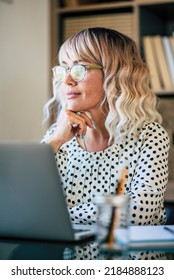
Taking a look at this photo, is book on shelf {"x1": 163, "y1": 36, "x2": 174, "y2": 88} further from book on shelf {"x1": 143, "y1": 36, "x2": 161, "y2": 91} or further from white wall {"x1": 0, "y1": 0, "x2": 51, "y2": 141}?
white wall {"x1": 0, "y1": 0, "x2": 51, "y2": 141}

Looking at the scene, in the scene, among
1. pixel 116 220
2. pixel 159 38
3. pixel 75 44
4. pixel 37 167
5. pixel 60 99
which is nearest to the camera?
pixel 116 220

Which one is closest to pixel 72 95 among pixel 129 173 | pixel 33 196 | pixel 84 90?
pixel 84 90

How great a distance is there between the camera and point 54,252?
1.39 metres

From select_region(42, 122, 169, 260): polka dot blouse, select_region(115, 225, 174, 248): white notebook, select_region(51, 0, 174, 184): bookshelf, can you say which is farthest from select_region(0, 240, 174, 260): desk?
select_region(51, 0, 174, 184): bookshelf

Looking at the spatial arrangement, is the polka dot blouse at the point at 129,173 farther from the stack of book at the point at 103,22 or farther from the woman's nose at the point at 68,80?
the stack of book at the point at 103,22

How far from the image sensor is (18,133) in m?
3.43

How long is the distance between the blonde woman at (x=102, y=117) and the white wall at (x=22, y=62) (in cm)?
129

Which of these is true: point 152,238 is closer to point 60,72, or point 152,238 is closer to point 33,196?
point 33,196

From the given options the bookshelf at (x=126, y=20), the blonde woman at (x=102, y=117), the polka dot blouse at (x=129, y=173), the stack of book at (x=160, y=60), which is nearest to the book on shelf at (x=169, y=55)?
the stack of book at (x=160, y=60)

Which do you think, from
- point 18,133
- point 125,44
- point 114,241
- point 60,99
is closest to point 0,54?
point 18,133

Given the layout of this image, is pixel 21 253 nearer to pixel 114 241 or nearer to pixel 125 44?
pixel 114 241

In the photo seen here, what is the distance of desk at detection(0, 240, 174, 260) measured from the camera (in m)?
1.29

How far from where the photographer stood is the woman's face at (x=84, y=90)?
79.9 inches

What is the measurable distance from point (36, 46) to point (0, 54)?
22 cm
